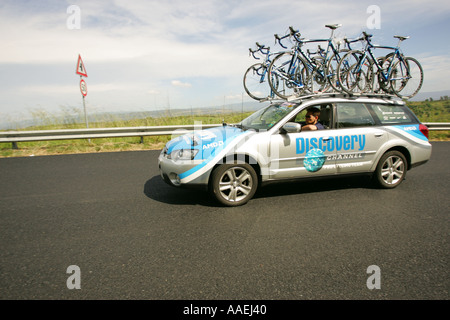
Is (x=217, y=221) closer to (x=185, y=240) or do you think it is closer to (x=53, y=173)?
(x=185, y=240)

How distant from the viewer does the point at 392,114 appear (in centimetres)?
518

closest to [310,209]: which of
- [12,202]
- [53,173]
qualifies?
[12,202]

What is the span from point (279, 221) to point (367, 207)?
5.06 feet

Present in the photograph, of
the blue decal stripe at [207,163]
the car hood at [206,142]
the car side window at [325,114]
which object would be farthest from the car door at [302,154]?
the blue decal stripe at [207,163]

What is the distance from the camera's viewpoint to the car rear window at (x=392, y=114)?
5.09m

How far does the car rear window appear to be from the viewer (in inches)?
200

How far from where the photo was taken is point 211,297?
2.32 metres

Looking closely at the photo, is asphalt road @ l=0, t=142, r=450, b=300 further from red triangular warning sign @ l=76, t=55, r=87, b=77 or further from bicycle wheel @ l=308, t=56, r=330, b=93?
red triangular warning sign @ l=76, t=55, r=87, b=77

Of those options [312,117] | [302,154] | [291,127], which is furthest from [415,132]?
[291,127]

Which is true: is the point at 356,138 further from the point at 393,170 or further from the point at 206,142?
the point at 206,142

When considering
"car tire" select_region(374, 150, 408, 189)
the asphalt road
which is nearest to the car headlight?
the asphalt road

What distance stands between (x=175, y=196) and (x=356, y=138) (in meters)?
3.38

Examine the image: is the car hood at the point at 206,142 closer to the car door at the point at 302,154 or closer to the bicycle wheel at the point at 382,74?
the car door at the point at 302,154

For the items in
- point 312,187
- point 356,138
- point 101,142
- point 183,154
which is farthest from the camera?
point 101,142
